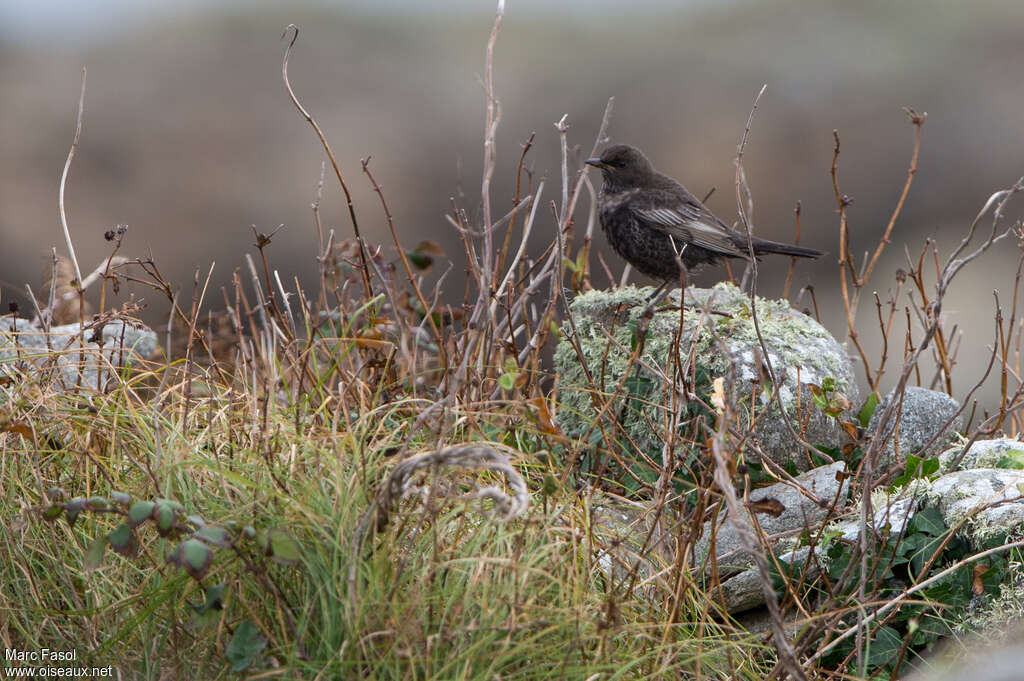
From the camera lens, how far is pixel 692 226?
4.38 m

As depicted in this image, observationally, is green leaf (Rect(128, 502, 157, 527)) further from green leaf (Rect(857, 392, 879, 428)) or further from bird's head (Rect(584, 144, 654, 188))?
bird's head (Rect(584, 144, 654, 188))

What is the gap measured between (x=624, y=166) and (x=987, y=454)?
2.19m

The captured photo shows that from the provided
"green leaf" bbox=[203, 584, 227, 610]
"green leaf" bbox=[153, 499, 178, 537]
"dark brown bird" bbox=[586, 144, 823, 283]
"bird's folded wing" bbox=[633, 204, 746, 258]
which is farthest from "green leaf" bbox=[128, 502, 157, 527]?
"bird's folded wing" bbox=[633, 204, 746, 258]

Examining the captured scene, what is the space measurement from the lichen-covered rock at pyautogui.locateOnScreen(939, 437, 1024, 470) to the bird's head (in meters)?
2.00

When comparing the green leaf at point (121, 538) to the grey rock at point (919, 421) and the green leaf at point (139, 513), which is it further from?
the grey rock at point (919, 421)

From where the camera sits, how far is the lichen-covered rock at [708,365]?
320 centimetres

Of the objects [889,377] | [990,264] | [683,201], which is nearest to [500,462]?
[683,201]

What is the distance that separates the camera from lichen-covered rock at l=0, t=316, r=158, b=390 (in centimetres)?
264

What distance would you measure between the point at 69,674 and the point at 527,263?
2224 mm

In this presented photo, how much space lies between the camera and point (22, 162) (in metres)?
10.0

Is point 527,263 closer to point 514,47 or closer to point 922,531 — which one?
→ point 922,531

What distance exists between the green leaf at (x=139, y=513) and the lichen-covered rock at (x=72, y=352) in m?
0.81

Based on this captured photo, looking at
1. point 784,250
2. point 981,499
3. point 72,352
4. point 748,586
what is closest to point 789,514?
point 748,586

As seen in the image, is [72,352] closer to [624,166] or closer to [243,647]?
[243,647]
